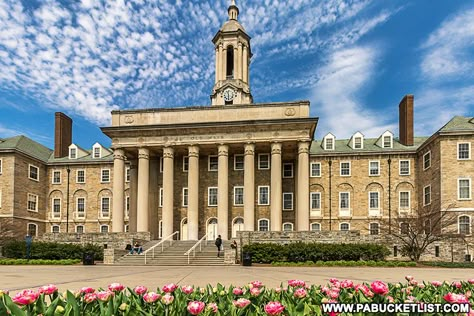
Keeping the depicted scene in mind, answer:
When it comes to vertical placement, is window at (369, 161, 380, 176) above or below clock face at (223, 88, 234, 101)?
below

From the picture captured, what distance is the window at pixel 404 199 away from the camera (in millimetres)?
46562

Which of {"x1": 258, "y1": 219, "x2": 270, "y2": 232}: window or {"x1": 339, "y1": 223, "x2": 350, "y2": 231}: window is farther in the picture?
{"x1": 339, "y1": 223, "x2": 350, "y2": 231}: window

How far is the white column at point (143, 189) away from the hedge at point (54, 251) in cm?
640

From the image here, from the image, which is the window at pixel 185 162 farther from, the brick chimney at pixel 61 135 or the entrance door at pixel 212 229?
the brick chimney at pixel 61 135

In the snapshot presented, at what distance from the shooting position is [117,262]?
3194 cm

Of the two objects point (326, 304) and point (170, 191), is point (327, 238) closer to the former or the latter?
point (170, 191)

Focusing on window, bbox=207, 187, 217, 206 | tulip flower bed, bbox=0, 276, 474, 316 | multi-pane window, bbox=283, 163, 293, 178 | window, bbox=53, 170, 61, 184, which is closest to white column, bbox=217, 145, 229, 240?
window, bbox=207, 187, 217, 206

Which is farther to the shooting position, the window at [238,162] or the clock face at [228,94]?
the clock face at [228,94]

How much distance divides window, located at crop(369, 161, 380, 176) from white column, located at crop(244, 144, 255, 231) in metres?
16.4

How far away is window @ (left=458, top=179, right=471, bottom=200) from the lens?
38469mm

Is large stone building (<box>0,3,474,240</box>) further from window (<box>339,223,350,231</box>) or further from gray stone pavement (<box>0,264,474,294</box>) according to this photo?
gray stone pavement (<box>0,264,474,294</box>)

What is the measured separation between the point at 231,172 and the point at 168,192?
833cm

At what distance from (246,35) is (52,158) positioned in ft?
102

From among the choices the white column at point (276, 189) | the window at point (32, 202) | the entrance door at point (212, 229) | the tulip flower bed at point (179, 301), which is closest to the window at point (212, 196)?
the entrance door at point (212, 229)
